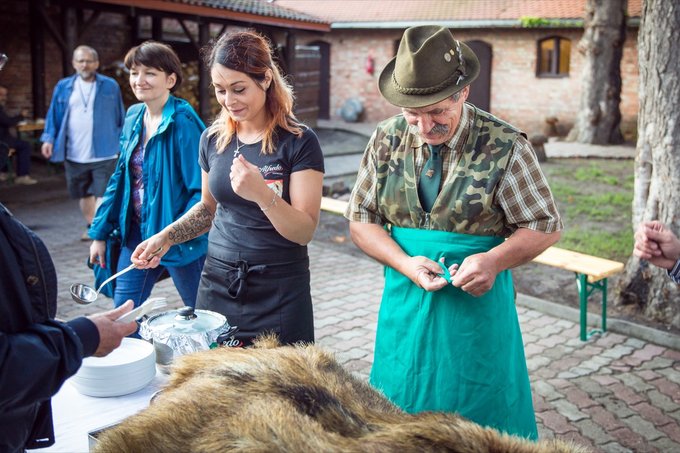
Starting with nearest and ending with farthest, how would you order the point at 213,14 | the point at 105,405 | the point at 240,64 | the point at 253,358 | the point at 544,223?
the point at 253,358 < the point at 105,405 < the point at 544,223 < the point at 240,64 < the point at 213,14

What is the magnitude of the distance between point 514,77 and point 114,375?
22303mm

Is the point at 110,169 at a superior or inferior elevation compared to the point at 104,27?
inferior

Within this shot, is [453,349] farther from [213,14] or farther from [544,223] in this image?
[213,14]

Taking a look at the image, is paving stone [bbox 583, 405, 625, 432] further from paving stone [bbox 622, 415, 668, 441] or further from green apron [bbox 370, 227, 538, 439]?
green apron [bbox 370, 227, 538, 439]

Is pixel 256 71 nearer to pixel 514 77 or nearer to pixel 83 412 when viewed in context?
pixel 83 412

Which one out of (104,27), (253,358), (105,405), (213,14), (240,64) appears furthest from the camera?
(104,27)

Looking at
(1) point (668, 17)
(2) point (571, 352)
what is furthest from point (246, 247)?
(1) point (668, 17)

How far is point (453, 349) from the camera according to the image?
2.68 m

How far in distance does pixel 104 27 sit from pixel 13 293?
55.7ft

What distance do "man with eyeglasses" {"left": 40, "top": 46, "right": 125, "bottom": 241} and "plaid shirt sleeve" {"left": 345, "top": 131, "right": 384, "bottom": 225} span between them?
5759mm

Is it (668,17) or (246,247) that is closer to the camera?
(246,247)

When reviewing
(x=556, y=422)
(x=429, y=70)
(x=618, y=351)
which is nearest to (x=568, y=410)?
(x=556, y=422)

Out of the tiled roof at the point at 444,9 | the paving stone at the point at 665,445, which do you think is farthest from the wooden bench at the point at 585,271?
the tiled roof at the point at 444,9

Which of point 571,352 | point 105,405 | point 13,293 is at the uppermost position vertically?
point 13,293
